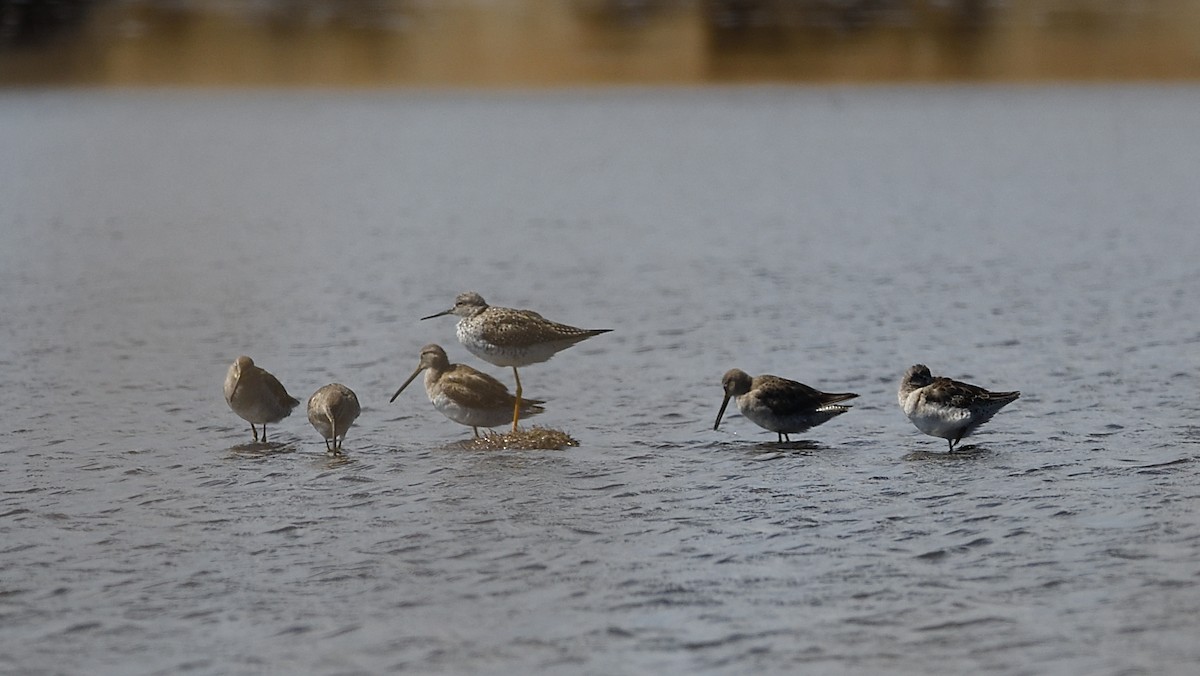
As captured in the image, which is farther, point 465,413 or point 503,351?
point 503,351

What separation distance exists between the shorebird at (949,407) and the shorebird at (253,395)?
4976 mm

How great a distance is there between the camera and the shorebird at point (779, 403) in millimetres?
13719

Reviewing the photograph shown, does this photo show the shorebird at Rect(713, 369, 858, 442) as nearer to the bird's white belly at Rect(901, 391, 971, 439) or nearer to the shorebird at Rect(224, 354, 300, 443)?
the bird's white belly at Rect(901, 391, 971, 439)

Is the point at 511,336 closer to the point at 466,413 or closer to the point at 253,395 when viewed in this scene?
the point at 466,413

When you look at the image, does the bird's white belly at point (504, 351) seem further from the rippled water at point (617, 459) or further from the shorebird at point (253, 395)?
the shorebird at point (253, 395)

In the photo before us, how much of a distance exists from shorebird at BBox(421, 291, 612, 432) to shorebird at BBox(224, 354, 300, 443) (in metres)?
1.60

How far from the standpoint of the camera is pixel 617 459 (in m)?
13.4

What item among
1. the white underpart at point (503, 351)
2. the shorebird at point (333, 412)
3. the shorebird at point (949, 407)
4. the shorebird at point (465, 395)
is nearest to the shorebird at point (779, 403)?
the shorebird at point (949, 407)

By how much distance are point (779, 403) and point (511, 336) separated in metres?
2.32

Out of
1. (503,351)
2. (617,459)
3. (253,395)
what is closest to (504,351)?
(503,351)

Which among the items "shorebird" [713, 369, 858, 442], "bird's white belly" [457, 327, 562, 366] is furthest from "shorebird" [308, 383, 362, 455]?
"shorebird" [713, 369, 858, 442]

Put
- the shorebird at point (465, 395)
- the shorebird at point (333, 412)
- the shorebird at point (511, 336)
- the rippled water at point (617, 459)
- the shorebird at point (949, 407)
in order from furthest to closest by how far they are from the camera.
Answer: the shorebird at point (511, 336) < the shorebird at point (465, 395) < the shorebird at point (333, 412) < the shorebird at point (949, 407) < the rippled water at point (617, 459)

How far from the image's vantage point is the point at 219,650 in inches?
346

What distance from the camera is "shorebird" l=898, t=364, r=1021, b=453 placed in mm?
13188
